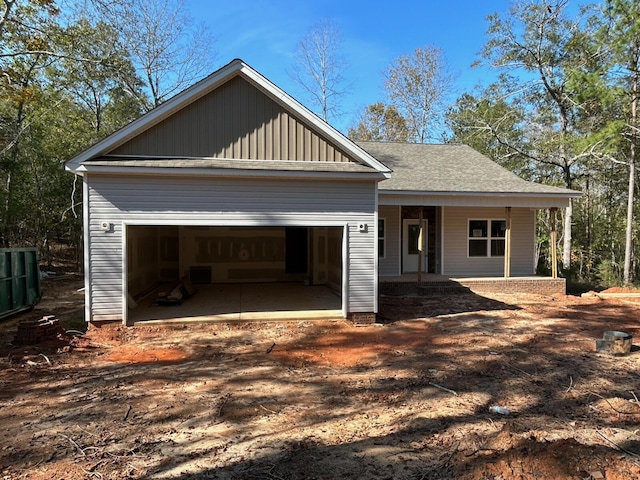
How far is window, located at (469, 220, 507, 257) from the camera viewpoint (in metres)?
15.4

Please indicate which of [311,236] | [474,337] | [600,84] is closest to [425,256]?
[311,236]

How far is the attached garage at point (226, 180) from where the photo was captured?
27.5 ft

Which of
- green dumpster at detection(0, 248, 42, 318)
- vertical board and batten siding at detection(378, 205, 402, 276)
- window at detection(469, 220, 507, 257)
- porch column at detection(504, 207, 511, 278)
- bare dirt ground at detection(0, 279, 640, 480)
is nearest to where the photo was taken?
bare dirt ground at detection(0, 279, 640, 480)

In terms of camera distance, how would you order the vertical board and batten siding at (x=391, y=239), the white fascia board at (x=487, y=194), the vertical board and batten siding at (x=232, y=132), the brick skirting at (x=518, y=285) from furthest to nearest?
the vertical board and batten siding at (x=391, y=239)
the brick skirting at (x=518, y=285)
the white fascia board at (x=487, y=194)
the vertical board and batten siding at (x=232, y=132)

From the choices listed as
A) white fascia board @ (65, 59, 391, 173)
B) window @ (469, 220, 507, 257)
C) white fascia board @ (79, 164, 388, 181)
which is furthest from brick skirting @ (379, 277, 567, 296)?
white fascia board @ (65, 59, 391, 173)

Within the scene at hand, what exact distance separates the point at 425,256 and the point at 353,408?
452 inches

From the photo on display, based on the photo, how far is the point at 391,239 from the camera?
49.0 feet

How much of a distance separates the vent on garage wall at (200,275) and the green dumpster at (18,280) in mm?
4759

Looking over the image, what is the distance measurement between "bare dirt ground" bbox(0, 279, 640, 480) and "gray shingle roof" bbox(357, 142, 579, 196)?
20.1ft

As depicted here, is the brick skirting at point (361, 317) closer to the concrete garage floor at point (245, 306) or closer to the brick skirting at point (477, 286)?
the concrete garage floor at point (245, 306)

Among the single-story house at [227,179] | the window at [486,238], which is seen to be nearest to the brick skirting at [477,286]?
the window at [486,238]

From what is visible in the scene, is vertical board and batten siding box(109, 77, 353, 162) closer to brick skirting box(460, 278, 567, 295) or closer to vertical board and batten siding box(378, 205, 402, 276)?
vertical board and batten siding box(378, 205, 402, 276)

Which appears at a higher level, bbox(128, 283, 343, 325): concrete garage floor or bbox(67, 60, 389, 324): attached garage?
bbox(67, 60, 389, 324): attached garage

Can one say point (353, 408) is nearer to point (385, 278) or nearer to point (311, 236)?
point (385, 278)
